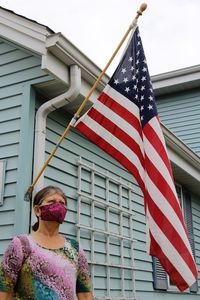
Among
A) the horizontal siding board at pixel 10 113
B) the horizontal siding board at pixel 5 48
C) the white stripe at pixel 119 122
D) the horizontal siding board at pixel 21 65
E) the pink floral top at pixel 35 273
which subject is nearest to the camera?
the pink floral top at pixel 35 273

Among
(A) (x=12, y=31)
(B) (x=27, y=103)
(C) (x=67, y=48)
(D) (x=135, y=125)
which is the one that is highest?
(A) (x=12, y=31)

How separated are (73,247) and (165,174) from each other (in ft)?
3.51

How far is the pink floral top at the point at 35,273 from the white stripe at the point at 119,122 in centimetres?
137

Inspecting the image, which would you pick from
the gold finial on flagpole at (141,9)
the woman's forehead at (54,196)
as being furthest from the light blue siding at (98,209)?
the woman's forehead at (54,196)

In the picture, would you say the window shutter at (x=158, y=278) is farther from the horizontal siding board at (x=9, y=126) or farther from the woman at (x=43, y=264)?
the woman at (x=43, y=264)

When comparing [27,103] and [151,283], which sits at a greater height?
[27,103]

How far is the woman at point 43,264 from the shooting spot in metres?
2.25

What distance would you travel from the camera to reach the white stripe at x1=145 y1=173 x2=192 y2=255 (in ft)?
10.4

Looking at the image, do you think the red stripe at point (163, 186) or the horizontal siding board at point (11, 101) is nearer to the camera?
the red stripe at point (163, 186)

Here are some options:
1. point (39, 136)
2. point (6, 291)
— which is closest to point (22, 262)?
point (6, 291)

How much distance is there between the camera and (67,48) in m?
4.19

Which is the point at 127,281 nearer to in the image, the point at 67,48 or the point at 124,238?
the point at 124,238

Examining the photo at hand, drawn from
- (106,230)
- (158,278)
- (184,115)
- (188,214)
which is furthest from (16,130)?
(184,115)

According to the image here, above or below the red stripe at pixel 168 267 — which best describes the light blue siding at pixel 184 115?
above
